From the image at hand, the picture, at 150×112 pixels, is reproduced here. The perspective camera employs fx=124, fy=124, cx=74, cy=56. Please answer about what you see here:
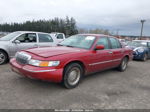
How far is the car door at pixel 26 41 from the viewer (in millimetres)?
5712

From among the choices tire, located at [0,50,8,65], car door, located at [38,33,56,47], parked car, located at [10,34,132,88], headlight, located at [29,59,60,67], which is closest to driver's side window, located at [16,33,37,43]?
car door, located at [38,33,56,47]

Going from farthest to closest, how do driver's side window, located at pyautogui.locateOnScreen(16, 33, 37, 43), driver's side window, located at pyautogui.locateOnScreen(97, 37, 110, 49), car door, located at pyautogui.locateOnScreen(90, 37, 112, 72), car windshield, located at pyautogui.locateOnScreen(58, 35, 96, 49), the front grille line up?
driver's side window, located at pyautogui.locateOnScreen(16, 33, 37, 43) → driver's side window, located at pyautogui.locateOnScreen(97, 37, 110, 49) → car windshield, located at pyautogui.locateOnScreen(58, 35, 96, 49) → car door, located at pyautogui.locateOnScreen(90, 37, 112, 72) → the front grille

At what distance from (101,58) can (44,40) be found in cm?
354

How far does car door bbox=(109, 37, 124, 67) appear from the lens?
4.81m

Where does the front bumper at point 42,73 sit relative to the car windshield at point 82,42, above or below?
below

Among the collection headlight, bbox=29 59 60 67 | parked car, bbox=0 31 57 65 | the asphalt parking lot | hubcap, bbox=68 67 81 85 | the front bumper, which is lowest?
the asphalt parking lot

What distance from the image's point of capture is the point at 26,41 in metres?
6.09

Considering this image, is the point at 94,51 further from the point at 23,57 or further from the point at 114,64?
the point at 23,57

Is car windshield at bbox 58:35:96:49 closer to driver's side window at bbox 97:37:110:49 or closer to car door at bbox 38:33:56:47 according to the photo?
driver's side window at bbox 97:37:110:49

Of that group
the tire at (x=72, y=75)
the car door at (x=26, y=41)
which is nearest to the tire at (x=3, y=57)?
the car door at (x=26, y=41)

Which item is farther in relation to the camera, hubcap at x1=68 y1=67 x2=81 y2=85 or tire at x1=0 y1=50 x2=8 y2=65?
tire at x1=0 y1=50 x2=8 y2=65

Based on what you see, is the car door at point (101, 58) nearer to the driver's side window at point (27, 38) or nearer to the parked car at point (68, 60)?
the parked car at point (68, 60)

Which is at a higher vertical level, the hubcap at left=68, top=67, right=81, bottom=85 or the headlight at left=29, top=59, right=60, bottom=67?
the headlight at left=29, top=59, right=60, bottom=67

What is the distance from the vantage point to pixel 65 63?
3189 mm
